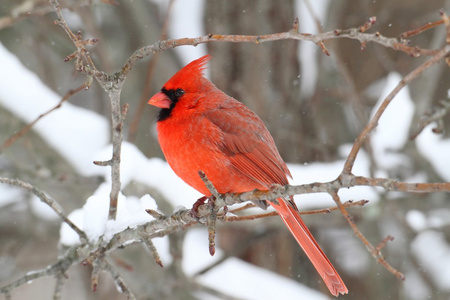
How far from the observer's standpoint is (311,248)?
2496 mm

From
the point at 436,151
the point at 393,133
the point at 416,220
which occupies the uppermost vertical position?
the point at 393,133

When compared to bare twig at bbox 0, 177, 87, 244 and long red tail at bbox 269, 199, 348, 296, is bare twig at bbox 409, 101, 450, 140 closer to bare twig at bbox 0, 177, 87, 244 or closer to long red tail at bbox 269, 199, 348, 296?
long red tail at bbox 269, 199, 348, 296

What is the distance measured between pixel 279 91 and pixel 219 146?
243cm

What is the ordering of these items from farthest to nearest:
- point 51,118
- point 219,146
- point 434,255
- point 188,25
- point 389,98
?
1. point 434,255
2. point 188,25
3. point 51,118
4. point 219,146
5. point 389,98

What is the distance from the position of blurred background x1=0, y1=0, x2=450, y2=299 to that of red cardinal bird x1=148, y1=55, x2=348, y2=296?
1.34 meters

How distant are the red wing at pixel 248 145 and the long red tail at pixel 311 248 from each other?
0.42 ft

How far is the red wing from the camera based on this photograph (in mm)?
2457

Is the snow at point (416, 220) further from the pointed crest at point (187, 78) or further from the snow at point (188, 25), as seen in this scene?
the pointed crest at point (187, 78)

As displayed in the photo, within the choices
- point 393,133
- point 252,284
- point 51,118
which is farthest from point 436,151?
point 51,118

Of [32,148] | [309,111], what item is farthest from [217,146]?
[309,111]

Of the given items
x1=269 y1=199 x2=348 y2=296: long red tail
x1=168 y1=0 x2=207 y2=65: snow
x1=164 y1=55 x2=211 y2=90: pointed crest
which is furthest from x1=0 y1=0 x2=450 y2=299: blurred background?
x1=164 y1=55 x2=211 y2=90: pointed crest

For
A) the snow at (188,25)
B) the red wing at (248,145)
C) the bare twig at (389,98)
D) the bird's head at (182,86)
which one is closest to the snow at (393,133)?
the snow at (188,25)

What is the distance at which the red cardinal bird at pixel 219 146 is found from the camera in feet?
7.78

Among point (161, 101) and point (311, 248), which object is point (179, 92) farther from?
point (311, 248)
